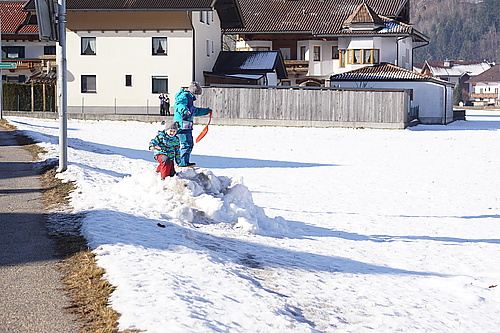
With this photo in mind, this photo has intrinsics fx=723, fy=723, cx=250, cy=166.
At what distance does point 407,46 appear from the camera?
5912cm

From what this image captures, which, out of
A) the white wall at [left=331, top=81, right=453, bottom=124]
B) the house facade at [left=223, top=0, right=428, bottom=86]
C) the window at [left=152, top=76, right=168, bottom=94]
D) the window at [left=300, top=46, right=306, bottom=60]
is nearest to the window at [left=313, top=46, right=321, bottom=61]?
the house facade at [left=223, top=0, right=428, bottom=86]

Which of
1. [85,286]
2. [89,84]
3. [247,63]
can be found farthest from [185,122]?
[247,63]

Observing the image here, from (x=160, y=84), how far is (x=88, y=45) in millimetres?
5337

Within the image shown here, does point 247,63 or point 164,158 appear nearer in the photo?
point 164,158

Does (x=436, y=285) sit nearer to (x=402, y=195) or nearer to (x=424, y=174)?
(x=402, y=195)

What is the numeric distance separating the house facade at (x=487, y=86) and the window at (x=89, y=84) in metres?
121

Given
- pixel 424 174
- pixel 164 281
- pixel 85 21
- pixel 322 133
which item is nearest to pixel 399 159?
pixel 424 174

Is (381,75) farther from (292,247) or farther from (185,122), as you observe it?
(292,247)

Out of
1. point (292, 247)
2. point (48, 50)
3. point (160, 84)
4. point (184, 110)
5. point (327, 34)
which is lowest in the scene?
point (292, 247)

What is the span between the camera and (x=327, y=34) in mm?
56531

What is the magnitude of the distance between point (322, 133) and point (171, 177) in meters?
26.3

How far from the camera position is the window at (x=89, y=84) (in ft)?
156

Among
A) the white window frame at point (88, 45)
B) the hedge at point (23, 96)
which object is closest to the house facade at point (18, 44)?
the hedge at point (23, 96)

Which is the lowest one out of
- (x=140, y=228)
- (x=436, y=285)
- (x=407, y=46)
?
(x=436, y=285)
